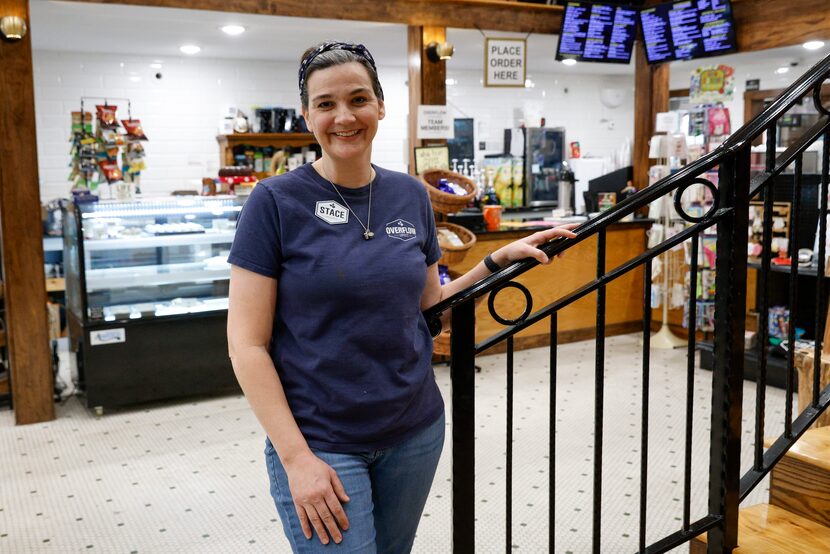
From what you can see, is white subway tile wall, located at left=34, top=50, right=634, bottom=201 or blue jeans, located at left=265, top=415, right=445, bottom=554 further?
white subway tile wall, located at left=34, top=50, right=634, bottom=201

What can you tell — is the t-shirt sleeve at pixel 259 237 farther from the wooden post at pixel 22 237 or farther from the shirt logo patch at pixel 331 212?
the wooden post at pixel 22 237

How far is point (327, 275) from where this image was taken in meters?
1.50

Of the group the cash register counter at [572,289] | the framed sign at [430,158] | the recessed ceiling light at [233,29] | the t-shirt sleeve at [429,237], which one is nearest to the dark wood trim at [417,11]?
the framed sign at [430,158]

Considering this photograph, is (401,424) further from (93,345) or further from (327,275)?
(93,345)

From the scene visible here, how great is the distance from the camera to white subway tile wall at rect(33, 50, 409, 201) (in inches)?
294

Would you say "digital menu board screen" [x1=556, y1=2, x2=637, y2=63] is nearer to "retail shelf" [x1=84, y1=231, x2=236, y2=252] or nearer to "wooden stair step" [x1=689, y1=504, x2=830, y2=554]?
"retail shelf" [x1=84, y1=231, x2=236, y2=252]

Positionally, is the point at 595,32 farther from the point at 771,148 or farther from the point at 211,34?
the point at 771,148

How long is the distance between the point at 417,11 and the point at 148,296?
260 cm

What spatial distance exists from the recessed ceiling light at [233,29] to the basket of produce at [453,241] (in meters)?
2.13

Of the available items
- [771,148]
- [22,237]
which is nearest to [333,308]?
[771,148]

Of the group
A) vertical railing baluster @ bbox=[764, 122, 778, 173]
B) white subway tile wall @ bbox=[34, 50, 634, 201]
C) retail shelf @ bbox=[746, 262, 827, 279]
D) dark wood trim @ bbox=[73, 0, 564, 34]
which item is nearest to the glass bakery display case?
dark wood trim @ bbox=[73, 0, 564, 34]

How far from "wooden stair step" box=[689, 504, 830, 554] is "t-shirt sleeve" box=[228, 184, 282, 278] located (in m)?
1.37

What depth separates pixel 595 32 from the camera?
20.6 feet

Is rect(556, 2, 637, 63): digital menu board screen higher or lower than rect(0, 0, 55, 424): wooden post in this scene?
higher
